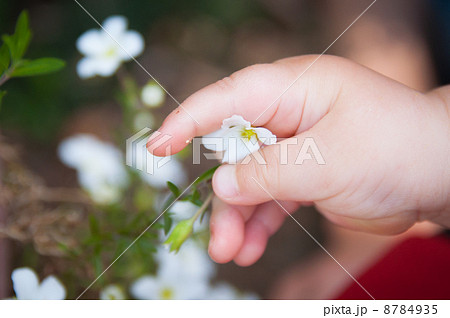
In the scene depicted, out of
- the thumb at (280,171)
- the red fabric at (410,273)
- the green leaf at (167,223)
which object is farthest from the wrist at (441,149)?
the green leaf at (167,223)

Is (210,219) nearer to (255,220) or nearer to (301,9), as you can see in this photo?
(255,220)

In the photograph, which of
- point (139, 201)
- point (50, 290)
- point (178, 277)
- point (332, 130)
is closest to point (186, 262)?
point (178, 277)

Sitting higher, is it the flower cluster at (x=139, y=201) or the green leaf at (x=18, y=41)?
the green leaf at (x=18, y=41)

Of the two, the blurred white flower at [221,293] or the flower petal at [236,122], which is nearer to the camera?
the flower petal at [236,122]

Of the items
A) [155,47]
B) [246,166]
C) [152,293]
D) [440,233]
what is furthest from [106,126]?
[440,233]

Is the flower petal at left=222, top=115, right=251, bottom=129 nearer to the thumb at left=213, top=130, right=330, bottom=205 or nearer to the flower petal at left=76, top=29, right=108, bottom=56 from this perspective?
the thumb at left=213, top=130, right=330, bottom=205

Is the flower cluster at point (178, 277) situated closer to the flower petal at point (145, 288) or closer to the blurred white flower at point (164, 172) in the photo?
the flower petal at point (145, 288)

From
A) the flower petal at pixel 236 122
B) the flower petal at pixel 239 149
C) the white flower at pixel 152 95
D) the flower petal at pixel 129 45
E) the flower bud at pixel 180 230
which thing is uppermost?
the flower petal at pixel 129 45
